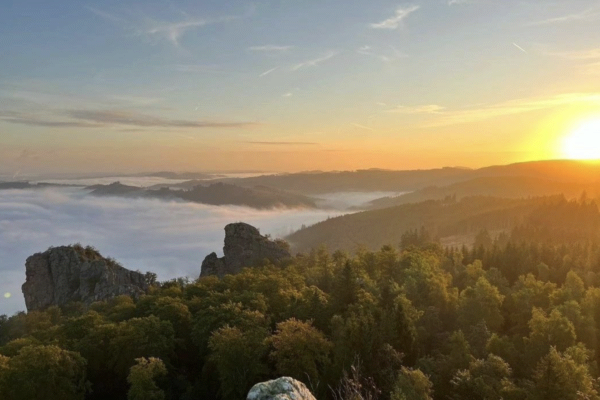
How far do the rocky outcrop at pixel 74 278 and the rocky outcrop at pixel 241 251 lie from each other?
80.8ft

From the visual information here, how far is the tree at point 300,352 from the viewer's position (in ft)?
161

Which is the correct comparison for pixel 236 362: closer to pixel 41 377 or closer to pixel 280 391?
pixel 41 377

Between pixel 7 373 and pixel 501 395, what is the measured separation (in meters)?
54.6

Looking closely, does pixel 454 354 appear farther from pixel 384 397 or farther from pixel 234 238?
pixel 234 238

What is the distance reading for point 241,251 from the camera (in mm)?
151375

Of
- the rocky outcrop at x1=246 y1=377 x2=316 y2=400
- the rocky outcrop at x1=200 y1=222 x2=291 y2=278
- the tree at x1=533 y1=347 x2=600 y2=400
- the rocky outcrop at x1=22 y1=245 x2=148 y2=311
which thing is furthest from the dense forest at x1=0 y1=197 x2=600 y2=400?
the rocky outcrop at x1=200 y1=222 x2=291 y2=278

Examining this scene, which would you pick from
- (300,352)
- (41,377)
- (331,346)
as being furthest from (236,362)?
(41,377)

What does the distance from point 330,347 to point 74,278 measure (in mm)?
128597

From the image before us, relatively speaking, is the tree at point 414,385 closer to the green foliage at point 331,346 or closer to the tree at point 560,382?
the green foliage at point 331,346

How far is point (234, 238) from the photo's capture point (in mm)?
154000

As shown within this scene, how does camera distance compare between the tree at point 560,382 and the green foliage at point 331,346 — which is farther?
the green foliage at point 331,346

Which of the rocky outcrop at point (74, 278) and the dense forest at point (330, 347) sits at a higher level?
the dense forest at point (330, 347)

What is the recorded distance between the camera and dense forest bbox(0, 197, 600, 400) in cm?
4522

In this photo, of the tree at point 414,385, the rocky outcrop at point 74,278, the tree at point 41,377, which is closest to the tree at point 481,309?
the tree at point 414,385
